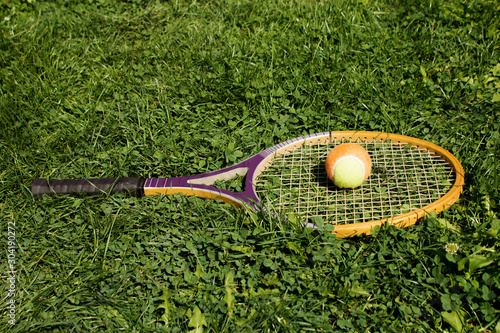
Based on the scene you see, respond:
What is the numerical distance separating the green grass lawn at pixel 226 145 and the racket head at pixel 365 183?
15cm

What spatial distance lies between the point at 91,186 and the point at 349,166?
1927 mm

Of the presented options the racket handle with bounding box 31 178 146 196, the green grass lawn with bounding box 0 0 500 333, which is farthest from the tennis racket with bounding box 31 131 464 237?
the green grass lawn with bounding box 0 0 500 333

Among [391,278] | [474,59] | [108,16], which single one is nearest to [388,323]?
[391,278]

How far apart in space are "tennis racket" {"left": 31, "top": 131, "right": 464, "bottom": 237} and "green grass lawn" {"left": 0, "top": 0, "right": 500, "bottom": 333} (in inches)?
4.3

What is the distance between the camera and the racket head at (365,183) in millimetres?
2754

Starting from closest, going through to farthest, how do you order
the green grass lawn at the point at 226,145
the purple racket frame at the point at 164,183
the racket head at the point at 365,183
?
the green grass lawn at the point at 226,145
the racket head at the point at 365,183
the purple racket frame at the point at 164,183

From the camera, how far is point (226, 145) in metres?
3.52

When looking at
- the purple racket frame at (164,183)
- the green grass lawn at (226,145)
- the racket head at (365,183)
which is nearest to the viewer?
the green grass lawn at (226,145)

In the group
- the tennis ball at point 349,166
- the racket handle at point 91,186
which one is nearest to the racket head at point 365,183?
the tennis ball at point 349,166

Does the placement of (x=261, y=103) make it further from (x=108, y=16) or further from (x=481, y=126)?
(x=108, y=16)

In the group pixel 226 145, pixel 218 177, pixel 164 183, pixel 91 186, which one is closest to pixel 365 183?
pixel 218 177

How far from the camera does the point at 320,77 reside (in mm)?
3869

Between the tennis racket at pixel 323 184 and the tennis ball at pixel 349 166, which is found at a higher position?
the tennis ball at pixel 349 166

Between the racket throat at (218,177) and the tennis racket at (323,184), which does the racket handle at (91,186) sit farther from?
the racket throat at (218,177)
